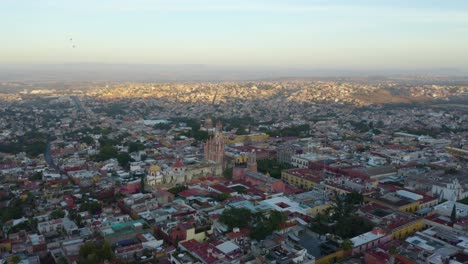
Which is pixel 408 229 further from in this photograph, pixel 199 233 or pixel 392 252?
pixel 199 233

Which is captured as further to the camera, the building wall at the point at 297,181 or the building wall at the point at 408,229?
the building wall at the point at 297,181

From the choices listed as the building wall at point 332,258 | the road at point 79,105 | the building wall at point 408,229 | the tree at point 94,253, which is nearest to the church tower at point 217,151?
the building wall at point 408,229

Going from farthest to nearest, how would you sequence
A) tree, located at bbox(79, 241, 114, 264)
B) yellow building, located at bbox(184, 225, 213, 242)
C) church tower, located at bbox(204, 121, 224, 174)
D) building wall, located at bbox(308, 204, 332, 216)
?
church tower, located at bbox(204, 121, 224, 174)
building wall, located at bbox(308, 204, 332, 216)
yellow building, located at bbox(184, 225, 213, 242)
tree, located at bbox(79, 241, 114, 264)

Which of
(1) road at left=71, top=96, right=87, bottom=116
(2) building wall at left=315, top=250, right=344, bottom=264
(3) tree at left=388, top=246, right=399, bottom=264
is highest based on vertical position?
(3) tree at left=388, top=246, right=399, bottom=264

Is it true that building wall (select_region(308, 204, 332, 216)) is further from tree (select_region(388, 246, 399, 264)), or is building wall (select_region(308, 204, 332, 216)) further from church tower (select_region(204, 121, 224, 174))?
church tower (select_region(204, 121, 224, 174))

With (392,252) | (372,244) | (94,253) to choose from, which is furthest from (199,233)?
(392,252)

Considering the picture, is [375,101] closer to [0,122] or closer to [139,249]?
[0,122]

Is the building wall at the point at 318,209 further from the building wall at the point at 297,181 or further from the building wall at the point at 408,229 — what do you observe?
the building wall at the point at 297,181

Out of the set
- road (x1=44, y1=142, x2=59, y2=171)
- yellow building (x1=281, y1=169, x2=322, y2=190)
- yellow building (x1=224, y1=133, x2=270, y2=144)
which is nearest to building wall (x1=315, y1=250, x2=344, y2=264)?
yellow building (x1=281, y1=169, x2=322, y2=190)

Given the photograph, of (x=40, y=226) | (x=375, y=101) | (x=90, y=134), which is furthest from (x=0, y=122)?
(x=375, y=101)

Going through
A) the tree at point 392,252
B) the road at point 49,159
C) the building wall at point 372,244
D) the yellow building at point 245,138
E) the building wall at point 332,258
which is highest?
the tree at point 392,252

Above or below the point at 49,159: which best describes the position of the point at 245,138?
above
